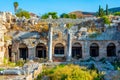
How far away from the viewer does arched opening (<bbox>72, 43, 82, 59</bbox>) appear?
188 ft

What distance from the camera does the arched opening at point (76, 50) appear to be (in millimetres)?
57188

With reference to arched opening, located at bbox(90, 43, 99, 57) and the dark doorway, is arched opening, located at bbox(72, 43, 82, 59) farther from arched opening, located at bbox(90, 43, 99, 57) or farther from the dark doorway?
the dark doorway

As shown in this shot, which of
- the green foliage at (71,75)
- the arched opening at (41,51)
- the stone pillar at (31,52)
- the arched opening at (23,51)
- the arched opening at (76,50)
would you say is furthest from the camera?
the arched opening at (41,51)

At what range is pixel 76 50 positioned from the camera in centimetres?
5812

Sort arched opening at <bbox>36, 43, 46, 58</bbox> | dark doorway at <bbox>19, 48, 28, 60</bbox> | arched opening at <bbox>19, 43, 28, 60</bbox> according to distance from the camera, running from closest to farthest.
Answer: arched opening at <bbox>19, 43, 28, 60</bbox>
arched opening at <bbox>36, 43, 46, 58</bbox>
dark doorway at <bbox>19, 48, 28, 60</bbox>

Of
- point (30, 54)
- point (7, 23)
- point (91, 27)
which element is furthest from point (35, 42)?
point (91, 27)

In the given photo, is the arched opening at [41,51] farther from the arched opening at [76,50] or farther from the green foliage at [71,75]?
the green foliage at [71,75]

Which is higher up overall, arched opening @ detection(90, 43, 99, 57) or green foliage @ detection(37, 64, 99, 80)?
arched opening @ detection(90, 43, 99, 57)

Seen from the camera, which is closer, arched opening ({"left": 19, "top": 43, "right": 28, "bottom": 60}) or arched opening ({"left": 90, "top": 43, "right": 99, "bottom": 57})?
arched opening ({"left": 90, "top": 43, "right": 99, "bottom": 57})

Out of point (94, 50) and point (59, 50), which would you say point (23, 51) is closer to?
point (59, 50)

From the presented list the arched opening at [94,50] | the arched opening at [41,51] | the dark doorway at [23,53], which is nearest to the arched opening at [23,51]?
the dark doorway at [23,53]

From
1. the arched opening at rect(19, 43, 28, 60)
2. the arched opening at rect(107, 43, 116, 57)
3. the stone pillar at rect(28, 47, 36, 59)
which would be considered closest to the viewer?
the stone pillar at rect(28, 47, 36, 59)

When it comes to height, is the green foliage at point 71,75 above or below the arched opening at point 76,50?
below

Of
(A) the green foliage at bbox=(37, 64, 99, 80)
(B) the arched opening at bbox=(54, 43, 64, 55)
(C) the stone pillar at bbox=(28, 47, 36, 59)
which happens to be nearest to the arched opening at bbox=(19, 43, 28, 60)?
(C) the stone pillar at bbox=(28, 47, 36, 59)
